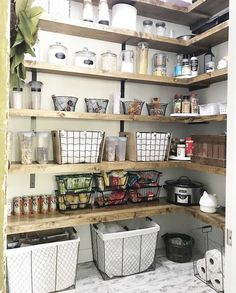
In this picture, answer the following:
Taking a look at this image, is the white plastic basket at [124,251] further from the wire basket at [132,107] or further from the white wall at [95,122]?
the wire basket at [132,107]

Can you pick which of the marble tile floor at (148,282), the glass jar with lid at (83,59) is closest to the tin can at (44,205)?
the marble tile floor at (148,282)

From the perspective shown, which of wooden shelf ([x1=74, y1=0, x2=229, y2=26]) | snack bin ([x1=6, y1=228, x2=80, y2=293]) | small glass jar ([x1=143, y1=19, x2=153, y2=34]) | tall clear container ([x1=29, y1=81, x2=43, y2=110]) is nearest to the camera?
snack bin ([x1=6, y1=228, x2=80, y2=293])

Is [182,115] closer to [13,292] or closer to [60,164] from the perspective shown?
[60,164]

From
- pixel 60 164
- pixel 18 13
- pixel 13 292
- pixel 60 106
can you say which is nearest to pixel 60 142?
pixel 60 164

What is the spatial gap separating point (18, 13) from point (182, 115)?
1445mm

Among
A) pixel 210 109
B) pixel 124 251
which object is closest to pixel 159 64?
pixel 210 109

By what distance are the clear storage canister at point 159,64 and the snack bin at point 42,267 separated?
1536 millimetres

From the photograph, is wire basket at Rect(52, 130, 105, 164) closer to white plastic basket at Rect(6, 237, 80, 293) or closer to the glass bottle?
white plastic basket at Rect(6, 237, 80, 293)

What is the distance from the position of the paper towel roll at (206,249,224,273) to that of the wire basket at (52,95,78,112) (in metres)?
1.48

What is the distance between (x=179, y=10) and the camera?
2.22 m

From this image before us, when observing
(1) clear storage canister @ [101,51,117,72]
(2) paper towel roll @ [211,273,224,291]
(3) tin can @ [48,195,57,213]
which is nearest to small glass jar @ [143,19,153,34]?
(1) clear storage canister @ [101,51,117,72]

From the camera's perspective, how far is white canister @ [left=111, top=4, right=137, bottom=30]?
204 centimetres

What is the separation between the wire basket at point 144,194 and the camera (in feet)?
7.24

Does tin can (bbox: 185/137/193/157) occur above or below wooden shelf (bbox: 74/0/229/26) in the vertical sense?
below
